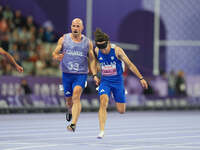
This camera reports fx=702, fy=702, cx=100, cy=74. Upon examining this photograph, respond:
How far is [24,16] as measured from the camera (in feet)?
96.2

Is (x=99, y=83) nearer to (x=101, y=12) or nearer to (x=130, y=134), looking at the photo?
(x=130, y=134)

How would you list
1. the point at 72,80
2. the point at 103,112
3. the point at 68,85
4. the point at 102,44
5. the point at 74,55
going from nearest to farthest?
the point at 103,112 < the point at 102,44 < the point at 74,55 < the point at 72,80 < the point at 68,85

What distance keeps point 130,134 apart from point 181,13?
20.4 m

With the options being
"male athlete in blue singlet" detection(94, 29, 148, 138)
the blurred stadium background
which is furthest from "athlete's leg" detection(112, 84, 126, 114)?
the blurred stadium background

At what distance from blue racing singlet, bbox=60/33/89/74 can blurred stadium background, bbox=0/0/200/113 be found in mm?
7529

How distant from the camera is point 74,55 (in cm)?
1319

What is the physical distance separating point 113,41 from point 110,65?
1897 centimetres

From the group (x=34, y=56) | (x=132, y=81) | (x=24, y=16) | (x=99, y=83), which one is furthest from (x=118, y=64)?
(x=24, y=16)

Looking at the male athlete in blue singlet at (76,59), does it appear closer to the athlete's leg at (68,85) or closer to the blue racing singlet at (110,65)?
the athlete's leg at (68,85)

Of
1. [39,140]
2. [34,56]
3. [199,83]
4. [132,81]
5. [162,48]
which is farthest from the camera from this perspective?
[162,48]

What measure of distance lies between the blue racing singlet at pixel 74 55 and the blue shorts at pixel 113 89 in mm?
698

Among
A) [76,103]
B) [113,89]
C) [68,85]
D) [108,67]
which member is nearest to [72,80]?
[68,85]

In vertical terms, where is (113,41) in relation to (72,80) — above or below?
above

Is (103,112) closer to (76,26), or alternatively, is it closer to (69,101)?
(76,26)
